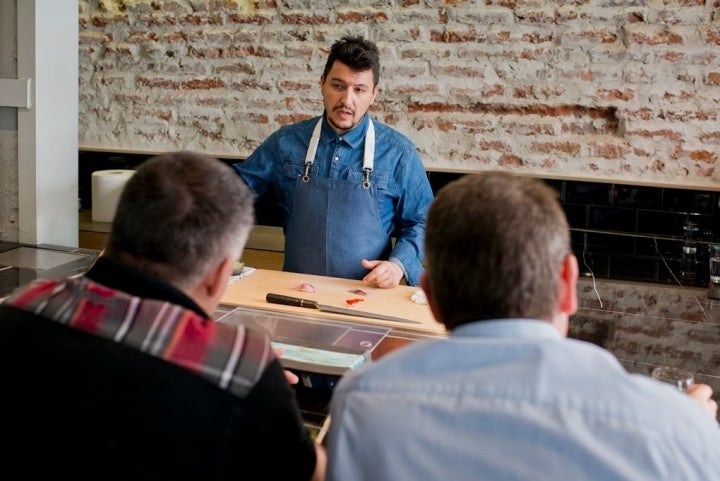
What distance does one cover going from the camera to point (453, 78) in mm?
4059

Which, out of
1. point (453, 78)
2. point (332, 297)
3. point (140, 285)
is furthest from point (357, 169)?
point (140, 285)

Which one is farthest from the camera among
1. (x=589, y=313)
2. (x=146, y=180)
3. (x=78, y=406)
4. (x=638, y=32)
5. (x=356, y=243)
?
(x=638, y=32)

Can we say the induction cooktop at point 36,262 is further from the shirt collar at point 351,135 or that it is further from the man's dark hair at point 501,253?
the man's dark hair at point 501,253

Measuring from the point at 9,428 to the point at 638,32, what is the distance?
3423 millimetres

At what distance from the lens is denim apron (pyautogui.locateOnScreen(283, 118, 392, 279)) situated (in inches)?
120

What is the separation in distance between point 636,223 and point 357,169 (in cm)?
156

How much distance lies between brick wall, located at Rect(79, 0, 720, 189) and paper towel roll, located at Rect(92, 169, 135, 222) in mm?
601

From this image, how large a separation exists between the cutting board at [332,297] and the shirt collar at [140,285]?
1.10 meters

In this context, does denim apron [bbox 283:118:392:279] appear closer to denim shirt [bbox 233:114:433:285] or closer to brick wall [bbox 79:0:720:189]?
denim shirt [bbox 233:114:433:285]

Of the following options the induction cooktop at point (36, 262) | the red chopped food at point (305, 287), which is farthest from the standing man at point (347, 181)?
the induction cooktop at point (36, 262)

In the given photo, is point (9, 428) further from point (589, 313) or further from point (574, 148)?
point (574, 148)

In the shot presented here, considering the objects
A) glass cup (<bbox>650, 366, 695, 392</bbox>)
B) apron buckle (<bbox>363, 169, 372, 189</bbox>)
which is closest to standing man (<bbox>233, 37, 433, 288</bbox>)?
apron buckle (<bbox>363, 169, 372, 189</bbox>)

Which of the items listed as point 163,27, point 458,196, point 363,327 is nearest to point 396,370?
point 458,196

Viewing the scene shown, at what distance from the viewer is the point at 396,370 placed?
1110 mm
